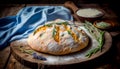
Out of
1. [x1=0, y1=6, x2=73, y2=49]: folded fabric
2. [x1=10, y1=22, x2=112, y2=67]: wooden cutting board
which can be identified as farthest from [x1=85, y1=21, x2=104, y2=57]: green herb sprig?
[x1=0, y1=6, x2=73, y2=49]: folded fabric

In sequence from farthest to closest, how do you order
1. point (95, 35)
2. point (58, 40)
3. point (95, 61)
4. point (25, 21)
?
1. point (25, 21)
2. point (95, 35)
3. point (58, 40)
4. point (95, 61)

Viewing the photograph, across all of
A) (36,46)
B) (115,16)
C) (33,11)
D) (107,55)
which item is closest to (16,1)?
(33,11)

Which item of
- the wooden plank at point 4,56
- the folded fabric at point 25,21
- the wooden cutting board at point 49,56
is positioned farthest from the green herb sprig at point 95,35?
the wooden plank at point 4,56

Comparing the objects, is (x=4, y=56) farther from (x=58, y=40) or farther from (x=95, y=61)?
(x=95, y=61)

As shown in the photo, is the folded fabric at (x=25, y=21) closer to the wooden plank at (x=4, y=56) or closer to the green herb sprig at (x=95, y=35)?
the wooden plank at (x=4, y=56)

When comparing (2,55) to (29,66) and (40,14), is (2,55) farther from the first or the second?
(40,14)

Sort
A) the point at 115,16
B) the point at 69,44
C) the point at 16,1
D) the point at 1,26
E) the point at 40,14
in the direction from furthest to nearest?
the point at 16,1, the point at 115,16, the point at 40,14, the point at 1,26, the point at 69,44

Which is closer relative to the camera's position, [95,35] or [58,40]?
[58,40]

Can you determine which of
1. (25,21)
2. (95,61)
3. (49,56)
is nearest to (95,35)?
(95,61)
